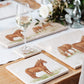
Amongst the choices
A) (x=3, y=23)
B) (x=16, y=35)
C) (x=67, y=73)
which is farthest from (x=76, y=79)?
(x=3, y=23)

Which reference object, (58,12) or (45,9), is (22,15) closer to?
(45,9)

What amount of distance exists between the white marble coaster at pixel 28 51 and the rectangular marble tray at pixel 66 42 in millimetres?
50

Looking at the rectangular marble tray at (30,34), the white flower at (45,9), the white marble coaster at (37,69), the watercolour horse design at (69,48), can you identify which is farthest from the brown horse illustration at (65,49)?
the white flower at (45,9)

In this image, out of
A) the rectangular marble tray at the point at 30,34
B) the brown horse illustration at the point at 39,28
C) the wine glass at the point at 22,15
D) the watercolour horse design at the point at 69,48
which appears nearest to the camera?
the wine glass at the point at 22,15

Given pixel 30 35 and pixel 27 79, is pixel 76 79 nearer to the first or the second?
pixel 27 79

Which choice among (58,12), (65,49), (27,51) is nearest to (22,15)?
(27,51)

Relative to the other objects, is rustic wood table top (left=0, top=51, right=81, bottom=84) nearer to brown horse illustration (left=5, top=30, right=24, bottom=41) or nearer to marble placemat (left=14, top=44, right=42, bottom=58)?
marble placemat (left=14, top=44, right=42, bottom=58)

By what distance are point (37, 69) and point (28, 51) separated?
0.23 meters

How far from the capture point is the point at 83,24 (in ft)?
7.12

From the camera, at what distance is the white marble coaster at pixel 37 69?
1.46 meters

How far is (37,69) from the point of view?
154 cm

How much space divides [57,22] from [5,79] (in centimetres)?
82

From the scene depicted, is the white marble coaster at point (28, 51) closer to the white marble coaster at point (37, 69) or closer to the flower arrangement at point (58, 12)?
the white marble coaster at point (37, 69)

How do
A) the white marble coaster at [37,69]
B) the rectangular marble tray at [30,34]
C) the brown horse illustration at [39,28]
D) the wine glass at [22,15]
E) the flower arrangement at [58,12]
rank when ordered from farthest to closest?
the flower arrangement at [58,12] < the brown horse illustration at [39,28] < the rectangular marble tray at [30,34] < the wine glass at [22,15] < the white marble coaster at [37,69]
